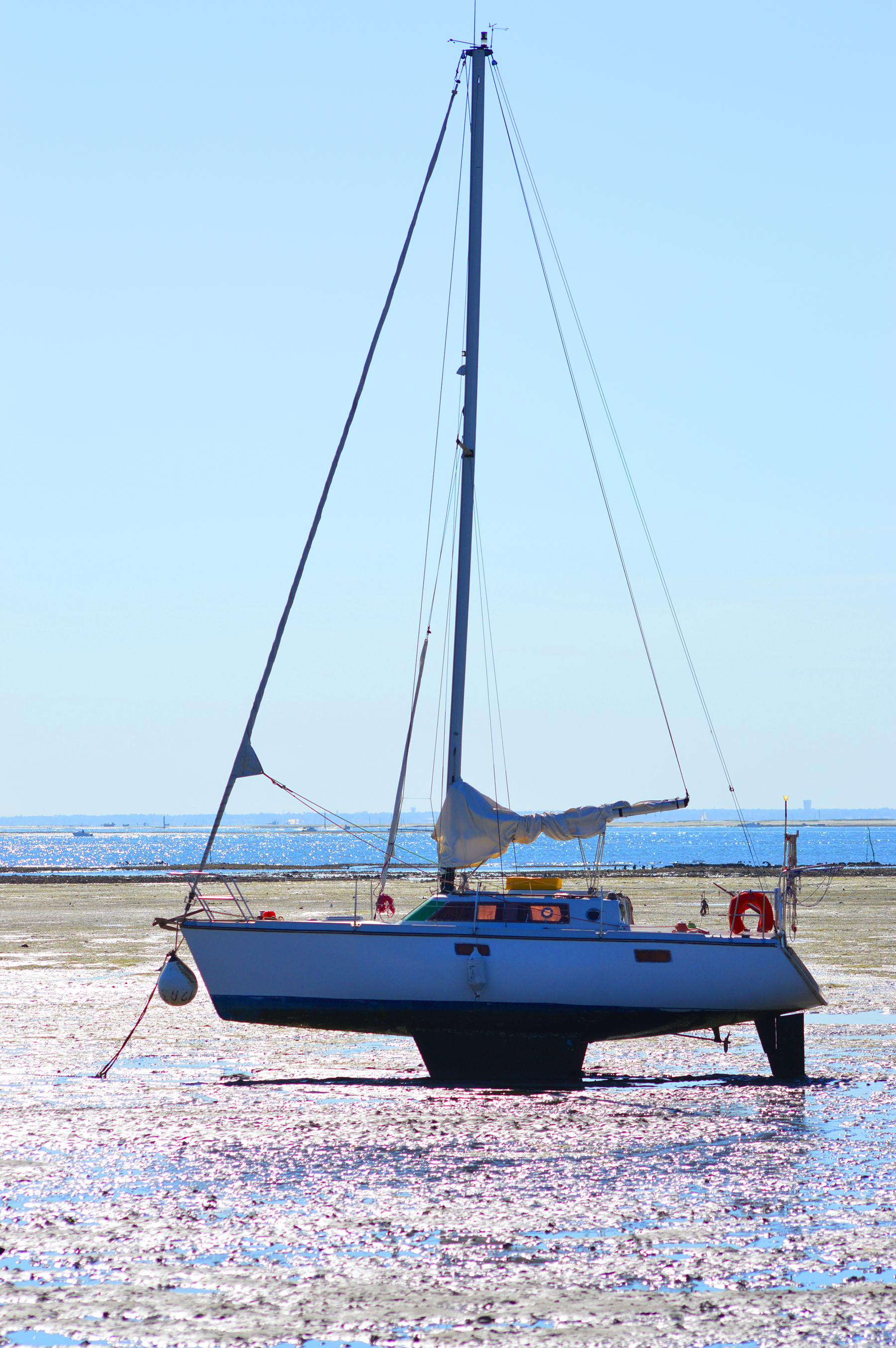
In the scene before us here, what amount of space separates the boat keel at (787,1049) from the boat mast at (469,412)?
505 centimetres

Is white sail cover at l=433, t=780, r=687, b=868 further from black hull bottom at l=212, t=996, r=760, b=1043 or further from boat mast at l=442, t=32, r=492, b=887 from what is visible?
black hull bottom at l=212, t=996, r=760, b=1043

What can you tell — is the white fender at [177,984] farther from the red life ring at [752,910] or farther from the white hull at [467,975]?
the red life ring at [752,910]

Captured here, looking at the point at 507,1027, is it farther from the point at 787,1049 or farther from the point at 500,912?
the point at 787,1049

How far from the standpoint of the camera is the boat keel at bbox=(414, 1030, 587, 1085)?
18188 millimetres

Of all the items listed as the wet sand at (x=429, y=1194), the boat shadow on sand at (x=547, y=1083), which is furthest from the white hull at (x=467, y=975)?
the wet sand at (x=429, y=1194)

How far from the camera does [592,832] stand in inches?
753

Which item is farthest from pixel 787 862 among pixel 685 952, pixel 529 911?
pixel 529 911

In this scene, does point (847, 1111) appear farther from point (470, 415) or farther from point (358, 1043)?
point (470, 415)

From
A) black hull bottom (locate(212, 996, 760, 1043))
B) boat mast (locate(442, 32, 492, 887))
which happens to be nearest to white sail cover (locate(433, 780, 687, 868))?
boat mast (locate(442, 32, 492, 887))

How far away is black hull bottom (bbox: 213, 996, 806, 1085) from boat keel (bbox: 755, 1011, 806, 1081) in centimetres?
1

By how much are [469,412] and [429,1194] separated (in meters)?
12.5

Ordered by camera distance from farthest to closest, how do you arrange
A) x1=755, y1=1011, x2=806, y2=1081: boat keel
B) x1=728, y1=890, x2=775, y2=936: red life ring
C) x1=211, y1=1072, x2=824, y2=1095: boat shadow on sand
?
x1=728, y1=890, x2=775, y2=936: red life ring < x1=755, y1=1011, x2=806, y2=1081: boat keel < x1=211, y1=1072, x2=824, y2=1095: boat shadow on sand

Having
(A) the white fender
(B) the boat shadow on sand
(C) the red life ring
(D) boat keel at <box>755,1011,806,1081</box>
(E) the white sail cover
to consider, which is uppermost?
(E) the white sail cover

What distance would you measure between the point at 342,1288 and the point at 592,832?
34.2ft
